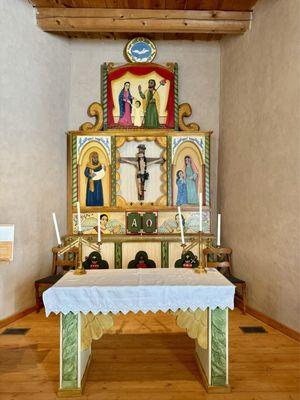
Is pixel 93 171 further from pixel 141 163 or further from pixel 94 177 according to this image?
pixel 141 163

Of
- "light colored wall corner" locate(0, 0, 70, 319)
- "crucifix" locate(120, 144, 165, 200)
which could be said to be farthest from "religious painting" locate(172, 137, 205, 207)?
"light colored wall corner" locate(0, 0, 70, 319)

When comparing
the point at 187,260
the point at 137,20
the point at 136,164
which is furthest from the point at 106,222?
the point at 137,20

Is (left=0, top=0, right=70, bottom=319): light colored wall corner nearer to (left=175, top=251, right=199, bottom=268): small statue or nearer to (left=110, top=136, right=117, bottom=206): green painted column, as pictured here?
(left=110, top=136, right=117, bottom=206): green painted column

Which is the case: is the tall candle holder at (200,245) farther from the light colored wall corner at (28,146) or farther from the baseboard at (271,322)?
the light colored wall corner at (28,146)

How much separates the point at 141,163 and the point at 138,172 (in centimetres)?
16

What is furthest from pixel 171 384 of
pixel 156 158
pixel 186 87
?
pixel 186 87

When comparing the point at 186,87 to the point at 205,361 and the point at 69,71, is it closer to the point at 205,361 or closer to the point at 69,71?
the point at 69,71

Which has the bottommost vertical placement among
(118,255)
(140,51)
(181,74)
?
(118,255)

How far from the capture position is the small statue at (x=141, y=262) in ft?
16.6

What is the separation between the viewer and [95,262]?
5.01 metres

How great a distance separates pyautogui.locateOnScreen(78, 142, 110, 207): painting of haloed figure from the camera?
5.44 meters

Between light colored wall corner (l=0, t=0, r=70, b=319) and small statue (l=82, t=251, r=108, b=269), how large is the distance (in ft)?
2.02

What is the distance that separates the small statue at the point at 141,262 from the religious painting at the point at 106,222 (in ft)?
1.91

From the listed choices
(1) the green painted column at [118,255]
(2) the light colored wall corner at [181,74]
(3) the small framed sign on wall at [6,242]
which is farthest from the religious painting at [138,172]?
(3) the small framed sign on wall at [6,242]
